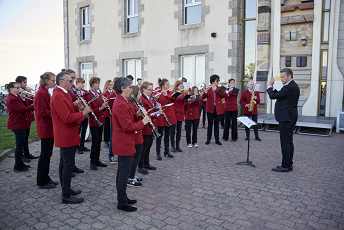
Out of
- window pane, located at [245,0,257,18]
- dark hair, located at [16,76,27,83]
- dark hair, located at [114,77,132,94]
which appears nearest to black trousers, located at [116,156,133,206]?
dark hair, located at [114,77,132,94]

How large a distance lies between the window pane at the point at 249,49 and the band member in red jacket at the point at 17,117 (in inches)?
353

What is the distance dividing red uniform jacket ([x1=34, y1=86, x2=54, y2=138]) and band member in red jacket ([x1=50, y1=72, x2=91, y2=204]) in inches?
24.8

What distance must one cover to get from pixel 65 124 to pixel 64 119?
159mm

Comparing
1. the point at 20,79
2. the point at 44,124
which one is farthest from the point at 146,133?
the point at 20,79

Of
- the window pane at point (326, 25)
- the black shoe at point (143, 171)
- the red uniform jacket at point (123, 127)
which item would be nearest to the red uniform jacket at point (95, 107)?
the black shoe at point (143, 171)

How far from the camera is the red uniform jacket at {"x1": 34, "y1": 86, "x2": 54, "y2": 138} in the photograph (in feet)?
14.6

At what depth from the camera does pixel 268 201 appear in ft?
13.5

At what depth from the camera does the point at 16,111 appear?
555 centimetres

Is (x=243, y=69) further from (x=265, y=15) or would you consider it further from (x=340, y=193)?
(x=340, y=193)

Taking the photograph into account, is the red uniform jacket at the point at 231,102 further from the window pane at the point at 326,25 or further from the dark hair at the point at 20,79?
the dark hair at the point at 20,79

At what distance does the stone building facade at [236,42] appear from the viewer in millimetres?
10289

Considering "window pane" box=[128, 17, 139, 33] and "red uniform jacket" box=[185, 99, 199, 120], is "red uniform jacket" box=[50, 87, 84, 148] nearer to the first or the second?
"red uniform jacket" box=[185, 99, 199, 120]

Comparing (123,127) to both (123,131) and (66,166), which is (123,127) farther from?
(66,166)

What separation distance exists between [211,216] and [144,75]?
10933mm
